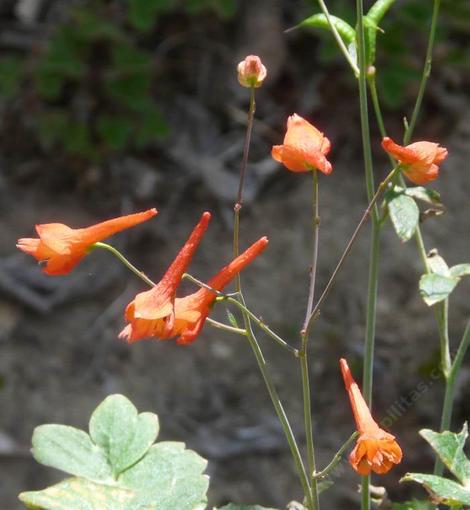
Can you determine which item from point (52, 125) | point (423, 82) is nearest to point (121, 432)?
point (423, 82)

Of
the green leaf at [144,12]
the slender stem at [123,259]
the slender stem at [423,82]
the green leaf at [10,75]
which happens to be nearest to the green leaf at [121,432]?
the slender stem at [123,259]

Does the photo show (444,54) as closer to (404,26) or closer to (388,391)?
(404,26)

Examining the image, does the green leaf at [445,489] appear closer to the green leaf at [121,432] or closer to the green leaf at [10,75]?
the green leaf at [121,432]

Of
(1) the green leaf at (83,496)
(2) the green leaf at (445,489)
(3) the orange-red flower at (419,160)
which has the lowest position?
(1) the green leaf at (83,496)

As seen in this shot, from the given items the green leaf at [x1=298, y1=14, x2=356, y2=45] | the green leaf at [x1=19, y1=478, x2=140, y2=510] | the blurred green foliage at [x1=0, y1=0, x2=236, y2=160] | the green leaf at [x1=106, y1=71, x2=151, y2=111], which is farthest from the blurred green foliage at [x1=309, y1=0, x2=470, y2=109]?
the green leaf at [x1=19, y1=478, x2=140, y2=510]

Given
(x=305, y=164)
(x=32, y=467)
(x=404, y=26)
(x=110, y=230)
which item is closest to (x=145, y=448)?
(x=110, y=230)

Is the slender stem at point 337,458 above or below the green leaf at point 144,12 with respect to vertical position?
above
